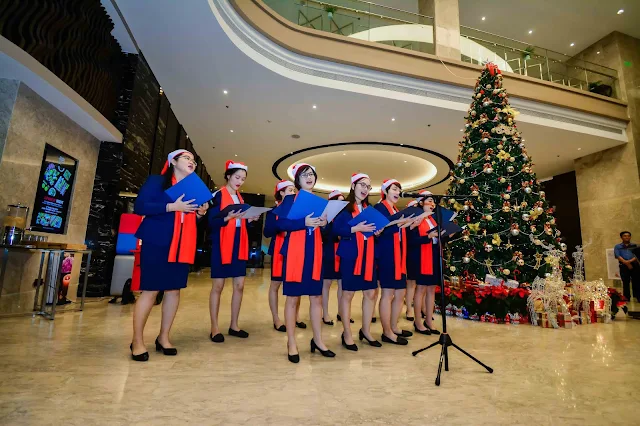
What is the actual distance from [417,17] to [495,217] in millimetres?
5367

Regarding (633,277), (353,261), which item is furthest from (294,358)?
(633,277)

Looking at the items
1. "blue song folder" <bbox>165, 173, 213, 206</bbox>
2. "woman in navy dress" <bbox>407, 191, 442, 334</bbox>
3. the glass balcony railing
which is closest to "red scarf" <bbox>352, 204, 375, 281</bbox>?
"woman in navy dress" <bbox>407, 191, 442, 334</bbox>

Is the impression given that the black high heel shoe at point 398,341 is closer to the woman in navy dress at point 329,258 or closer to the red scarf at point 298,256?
the woman in navy dress at point 329,258

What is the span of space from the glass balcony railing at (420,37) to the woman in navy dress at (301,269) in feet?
17.7

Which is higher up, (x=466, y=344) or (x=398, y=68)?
(x=398, y=68)

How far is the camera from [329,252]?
2979 mm

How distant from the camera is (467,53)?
23.3 ft

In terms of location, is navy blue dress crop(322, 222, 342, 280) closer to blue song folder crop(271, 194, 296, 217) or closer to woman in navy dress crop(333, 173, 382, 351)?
woman in navy dress crop(333, 173, 382, 351)

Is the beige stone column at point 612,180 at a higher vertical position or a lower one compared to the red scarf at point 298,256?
higher

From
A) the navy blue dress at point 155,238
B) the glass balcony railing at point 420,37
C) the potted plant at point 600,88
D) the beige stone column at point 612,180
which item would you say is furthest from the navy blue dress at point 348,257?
the potted plant at point 600,88

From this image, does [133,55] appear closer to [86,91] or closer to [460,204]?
[86,91]

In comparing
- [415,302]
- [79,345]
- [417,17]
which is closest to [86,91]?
[79,345]

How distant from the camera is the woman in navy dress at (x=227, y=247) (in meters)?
2.64

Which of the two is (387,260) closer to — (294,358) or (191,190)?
(294,358)
